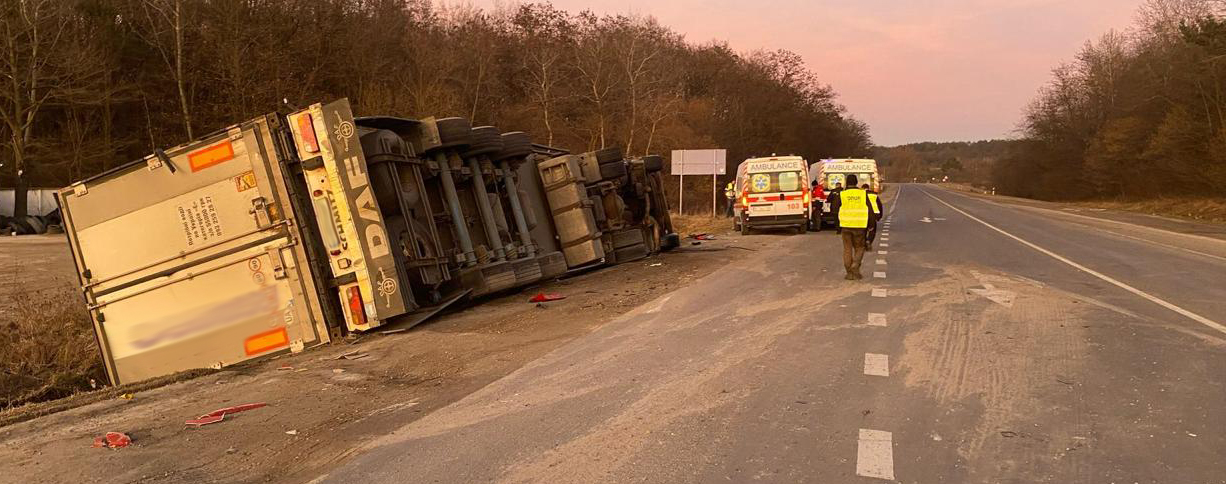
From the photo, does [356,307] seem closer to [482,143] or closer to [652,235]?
[482,143]

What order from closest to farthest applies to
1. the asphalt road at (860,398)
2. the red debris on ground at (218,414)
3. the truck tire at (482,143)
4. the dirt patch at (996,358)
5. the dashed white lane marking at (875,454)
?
1. the dashed white lane marking at (875,454)
2. the asphalt road at (860,398)
3. the dirt patch at (996,358)
4. the red debris on ground at (218,414)
5. the truck tire at (482,143)

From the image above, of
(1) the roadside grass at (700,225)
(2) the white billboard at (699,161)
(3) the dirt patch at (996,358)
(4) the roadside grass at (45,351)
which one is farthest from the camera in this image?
(2) the white billboard at (699,161)

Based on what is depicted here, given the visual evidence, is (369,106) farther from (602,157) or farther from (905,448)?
(905,448)

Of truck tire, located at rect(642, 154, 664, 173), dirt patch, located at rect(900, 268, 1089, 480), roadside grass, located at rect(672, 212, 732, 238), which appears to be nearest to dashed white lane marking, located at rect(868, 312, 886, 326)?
dirt patch, located at rect(900, 268, 1089, 480)

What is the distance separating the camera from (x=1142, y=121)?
149 ft

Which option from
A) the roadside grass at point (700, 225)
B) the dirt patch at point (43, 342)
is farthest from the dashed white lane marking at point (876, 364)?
the roadside grass at point (700, 225)

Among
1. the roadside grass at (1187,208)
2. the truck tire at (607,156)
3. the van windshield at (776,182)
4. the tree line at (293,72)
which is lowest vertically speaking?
the roadside grass at (1187,208)

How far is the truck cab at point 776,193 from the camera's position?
20750 mm

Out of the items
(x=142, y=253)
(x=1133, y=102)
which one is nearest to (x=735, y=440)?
(x=142, y=253)

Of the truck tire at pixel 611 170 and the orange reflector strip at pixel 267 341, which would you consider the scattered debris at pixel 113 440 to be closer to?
the orange reflector strip at pixel 267 341

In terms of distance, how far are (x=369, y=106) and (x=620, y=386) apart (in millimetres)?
27263

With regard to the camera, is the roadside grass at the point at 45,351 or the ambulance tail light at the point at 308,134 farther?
the roadside grass at the point at 45,351

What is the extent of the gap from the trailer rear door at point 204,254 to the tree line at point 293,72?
15649mm

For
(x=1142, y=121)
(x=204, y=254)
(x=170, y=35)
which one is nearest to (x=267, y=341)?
(x=204, y=254)
